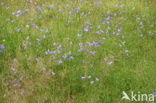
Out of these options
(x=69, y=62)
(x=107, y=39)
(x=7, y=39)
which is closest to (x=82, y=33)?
(x=107, y=39)

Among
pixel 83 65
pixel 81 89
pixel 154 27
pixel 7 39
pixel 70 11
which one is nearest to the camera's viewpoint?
pixel 81 89

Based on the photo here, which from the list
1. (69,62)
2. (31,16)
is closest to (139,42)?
(69,62)

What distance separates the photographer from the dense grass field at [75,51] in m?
4.64

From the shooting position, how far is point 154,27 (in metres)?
6.40

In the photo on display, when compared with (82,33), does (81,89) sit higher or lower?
lower

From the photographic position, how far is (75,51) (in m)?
5.46

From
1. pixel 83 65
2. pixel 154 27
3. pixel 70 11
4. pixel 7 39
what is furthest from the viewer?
pixel 70 11

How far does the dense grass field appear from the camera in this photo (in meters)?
4.64

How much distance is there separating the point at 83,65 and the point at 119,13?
92.8 inches

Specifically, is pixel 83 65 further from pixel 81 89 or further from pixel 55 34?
pixel 55 34

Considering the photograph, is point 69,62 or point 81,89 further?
point 69,62

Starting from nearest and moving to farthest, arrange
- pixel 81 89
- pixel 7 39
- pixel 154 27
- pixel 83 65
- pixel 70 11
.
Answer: pixel 81 89, pixel 83 65, pixel 7 39, pixel 154 27, pixel 70 11

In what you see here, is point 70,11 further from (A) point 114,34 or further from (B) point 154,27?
(B) point 154,27

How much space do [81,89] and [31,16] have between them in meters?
2.56
